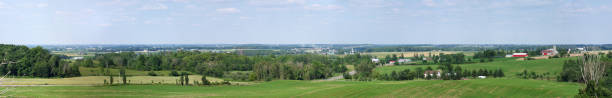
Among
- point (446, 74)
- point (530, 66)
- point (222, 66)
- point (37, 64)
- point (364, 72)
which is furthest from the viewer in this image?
point (222, 66)

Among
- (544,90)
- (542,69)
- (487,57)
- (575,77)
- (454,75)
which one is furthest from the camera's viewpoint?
(487,57)

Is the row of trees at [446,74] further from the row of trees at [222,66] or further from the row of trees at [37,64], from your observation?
the row of trees at [37,64]

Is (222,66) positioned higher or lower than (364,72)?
higher

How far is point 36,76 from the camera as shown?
63688 mm

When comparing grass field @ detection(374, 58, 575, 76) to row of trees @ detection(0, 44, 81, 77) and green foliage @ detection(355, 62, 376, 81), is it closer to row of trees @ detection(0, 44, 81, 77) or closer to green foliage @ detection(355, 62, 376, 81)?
green foliage @ detection(355, 62, 376, 81)

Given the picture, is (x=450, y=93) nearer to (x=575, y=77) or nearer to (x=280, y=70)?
(x=575, y=77)

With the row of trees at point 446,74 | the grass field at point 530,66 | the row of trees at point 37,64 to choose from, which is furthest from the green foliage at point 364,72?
the row of trees at point 37,64

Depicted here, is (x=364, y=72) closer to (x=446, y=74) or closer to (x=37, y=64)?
(x=446, y=74)

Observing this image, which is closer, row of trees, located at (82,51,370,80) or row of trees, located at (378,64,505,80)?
row of trees, located at (378,64,505,80)

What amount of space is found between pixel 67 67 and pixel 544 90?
219 feet

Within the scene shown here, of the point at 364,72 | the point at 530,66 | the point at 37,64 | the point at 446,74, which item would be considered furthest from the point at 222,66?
the point at 530,66

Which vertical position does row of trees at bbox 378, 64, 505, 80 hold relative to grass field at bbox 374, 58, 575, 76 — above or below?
below

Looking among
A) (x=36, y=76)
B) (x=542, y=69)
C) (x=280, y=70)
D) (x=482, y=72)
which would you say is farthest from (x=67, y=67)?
(x=542, y=69)

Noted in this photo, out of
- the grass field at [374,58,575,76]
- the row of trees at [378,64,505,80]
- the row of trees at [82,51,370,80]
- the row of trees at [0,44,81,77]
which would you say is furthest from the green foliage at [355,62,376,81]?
the row of trees at [0,44,81,77]
